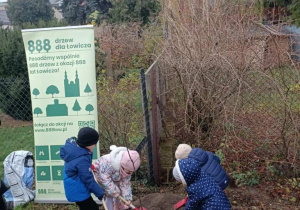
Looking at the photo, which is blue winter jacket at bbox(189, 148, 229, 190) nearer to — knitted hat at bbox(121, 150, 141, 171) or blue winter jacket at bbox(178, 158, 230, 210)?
blue winter jacket at bbox(178, 158, 230, 210)

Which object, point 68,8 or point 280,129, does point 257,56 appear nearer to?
point 280,129

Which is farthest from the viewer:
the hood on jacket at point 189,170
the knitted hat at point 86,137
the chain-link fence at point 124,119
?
the chain-link fence at point 124,119

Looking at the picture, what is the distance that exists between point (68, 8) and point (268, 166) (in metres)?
22.5

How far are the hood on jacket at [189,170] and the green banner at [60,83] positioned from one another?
157cm

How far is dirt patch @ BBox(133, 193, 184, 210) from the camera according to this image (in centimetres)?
437

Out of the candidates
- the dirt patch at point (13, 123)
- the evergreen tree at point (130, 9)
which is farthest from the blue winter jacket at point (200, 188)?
the evergreen tree at point (130, 9)

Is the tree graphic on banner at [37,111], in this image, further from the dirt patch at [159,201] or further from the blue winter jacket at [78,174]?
the dirt patch at [159,201]

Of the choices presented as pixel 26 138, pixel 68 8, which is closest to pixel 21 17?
pixel 68 8

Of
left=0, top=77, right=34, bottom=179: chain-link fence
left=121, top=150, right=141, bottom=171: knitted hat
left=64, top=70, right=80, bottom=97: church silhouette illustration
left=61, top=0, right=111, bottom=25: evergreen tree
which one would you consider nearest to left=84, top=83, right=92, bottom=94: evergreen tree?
left=64, top=70, right=80, bottom=97: church silhouette illustration

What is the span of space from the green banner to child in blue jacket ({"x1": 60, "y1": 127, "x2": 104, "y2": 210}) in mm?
893

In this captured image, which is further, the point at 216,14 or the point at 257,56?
the point at 216,14

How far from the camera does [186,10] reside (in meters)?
5.46

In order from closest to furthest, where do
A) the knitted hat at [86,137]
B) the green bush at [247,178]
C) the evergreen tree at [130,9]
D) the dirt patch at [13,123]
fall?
the knitted hat at [86,137] < the green bush at [247,178] < the dirt patch at [13,123] < the evergreen tree at [130,9]

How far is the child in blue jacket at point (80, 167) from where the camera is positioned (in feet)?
11.9
